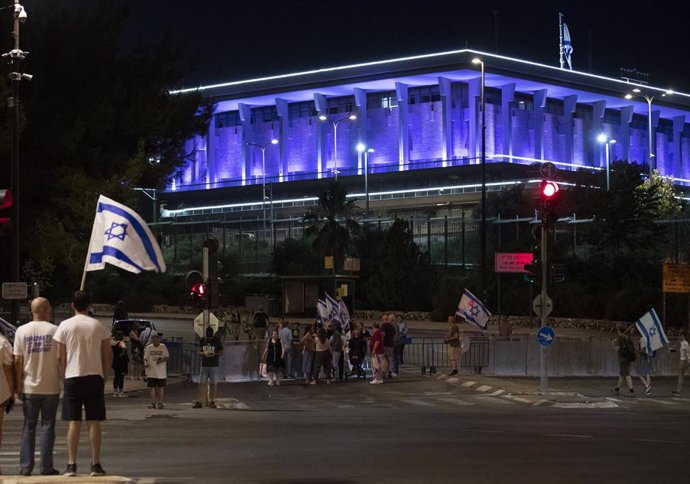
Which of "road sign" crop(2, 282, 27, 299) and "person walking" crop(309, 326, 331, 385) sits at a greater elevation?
"road sign" crop(2, 282, 27, 299)

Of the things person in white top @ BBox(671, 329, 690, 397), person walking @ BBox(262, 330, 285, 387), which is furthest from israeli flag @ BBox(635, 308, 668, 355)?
person walking @ BBox(262, 330, 285, 387)

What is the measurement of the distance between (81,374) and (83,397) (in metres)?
0.22

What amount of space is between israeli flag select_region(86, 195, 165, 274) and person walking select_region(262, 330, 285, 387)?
56.1ft

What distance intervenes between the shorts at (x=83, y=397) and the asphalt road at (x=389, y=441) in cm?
105

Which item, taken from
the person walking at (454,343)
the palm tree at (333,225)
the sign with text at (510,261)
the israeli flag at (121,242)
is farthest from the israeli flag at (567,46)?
the israeli flag at (121,242)

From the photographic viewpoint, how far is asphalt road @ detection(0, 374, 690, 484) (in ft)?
Result: 41.5

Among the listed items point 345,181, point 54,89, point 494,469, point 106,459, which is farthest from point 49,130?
point 345,181

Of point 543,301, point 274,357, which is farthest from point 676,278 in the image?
point 274,357

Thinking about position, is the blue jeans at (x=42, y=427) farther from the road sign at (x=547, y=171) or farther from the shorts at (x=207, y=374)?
the road sign at (x=547, y=171)

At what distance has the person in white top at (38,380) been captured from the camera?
11.3 m

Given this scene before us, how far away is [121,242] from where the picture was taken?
1344 cm

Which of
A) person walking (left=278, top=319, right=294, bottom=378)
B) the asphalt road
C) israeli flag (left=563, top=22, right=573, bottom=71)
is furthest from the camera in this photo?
israeli flag (left=563, top=22, right=573, bottom=71)

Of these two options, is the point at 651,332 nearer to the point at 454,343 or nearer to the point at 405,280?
the point at 454,343

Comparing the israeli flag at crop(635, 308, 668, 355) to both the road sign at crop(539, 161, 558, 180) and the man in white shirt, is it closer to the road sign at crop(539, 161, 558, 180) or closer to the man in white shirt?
the road sign at crop(539, 161, 558, 180)
